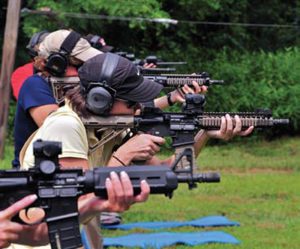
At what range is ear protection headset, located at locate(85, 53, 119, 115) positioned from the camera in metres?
3.90

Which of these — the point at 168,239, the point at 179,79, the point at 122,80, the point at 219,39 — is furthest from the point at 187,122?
the point at 219,39

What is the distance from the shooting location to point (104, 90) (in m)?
3.86

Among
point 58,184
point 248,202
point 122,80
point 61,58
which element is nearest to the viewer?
point 58,184

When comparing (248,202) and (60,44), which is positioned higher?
(60,44)

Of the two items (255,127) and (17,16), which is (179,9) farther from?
(255,127)

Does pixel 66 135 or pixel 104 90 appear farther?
pixel 104 90

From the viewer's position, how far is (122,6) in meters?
14.5

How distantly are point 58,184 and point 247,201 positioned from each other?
709 cm

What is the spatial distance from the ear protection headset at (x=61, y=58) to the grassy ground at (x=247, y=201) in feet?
9.33

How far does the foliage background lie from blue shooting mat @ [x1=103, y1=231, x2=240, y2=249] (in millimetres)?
7387

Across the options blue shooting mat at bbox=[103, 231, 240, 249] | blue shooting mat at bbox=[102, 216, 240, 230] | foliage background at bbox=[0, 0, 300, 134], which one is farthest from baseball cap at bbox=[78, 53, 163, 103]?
foliage background at bbox=[0, 0, 300, 134]

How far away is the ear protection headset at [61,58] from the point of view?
483 centimetres

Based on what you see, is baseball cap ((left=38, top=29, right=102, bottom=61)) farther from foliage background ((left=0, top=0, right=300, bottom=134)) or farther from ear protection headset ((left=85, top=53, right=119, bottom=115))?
foliage background ((left=0, top=0, right=300, bottom=134))

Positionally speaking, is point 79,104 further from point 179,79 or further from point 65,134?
point 179,79
